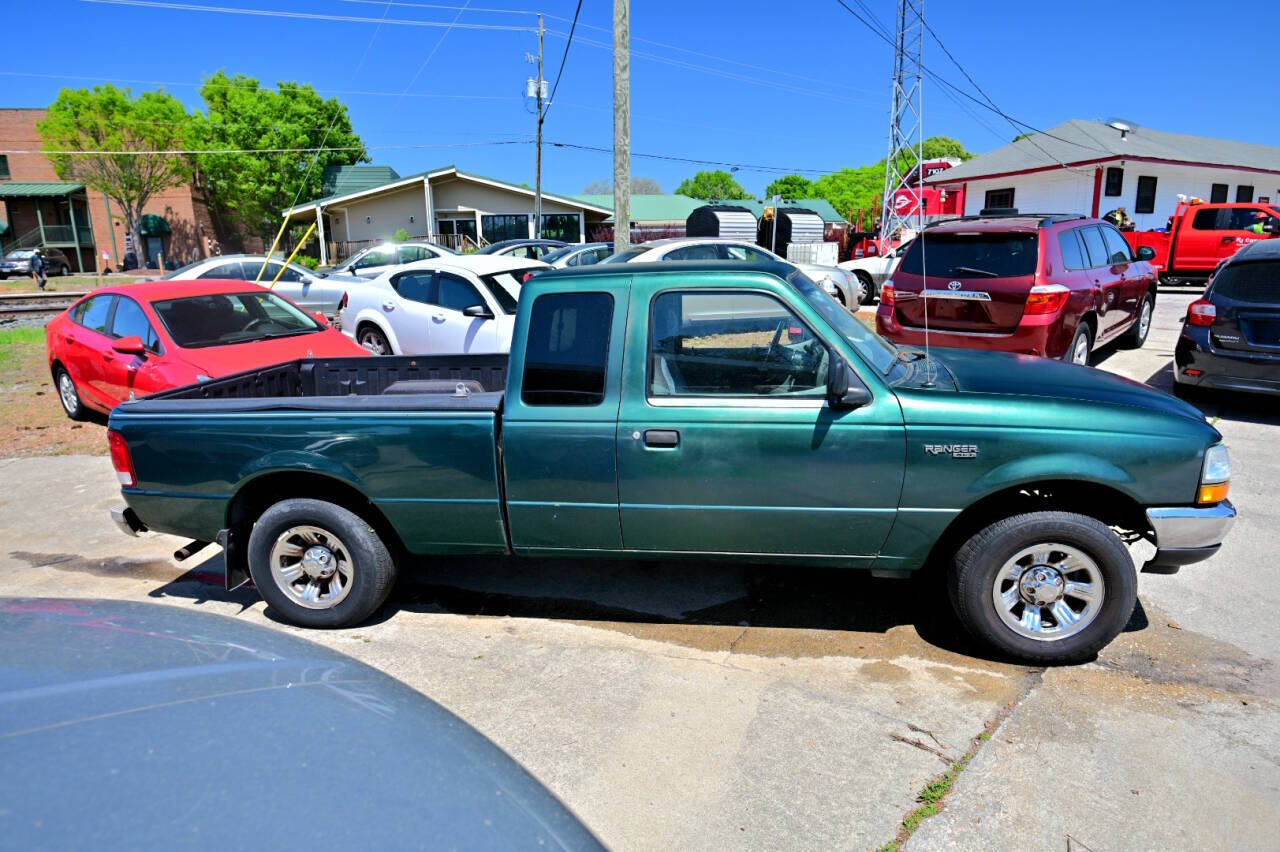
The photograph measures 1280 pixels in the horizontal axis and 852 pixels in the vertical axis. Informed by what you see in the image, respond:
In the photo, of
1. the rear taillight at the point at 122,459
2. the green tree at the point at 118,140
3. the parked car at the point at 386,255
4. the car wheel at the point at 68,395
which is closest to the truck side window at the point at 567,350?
the rear taillight at the point at 122,459

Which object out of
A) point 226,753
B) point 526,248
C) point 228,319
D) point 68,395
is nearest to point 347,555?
point 226,753

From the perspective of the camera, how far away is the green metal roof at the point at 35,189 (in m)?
48.2

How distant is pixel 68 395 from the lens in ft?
30.5

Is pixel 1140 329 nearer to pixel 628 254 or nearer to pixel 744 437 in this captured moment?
pixel 628 254

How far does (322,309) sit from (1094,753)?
14048 mm

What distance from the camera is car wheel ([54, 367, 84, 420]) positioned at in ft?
30.2

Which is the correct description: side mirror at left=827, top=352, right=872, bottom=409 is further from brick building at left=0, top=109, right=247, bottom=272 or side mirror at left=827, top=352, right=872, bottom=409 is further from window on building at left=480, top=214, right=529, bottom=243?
brick building at left=0, top=109, right=247, bottom=272

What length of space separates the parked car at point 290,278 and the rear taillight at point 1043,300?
10.1m

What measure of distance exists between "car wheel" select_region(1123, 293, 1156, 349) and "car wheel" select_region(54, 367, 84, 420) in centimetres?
1280

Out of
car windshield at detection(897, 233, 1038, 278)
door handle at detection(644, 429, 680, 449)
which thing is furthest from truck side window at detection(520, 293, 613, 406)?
car windshield at detection(897, 233, 1038, 278)

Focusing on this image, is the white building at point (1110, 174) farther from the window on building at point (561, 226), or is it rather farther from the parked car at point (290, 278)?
the parked car at point (290, 278)

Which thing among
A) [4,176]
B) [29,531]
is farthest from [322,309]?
[4,176]

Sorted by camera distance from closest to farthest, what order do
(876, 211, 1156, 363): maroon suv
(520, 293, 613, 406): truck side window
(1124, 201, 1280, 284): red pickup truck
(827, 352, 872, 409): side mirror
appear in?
1. (827, 352, 872, 409): side mirror
2. (520, 293, 613, 406): truck side window
3. (876, 211, 1156, 363): maroon suv
4. (1124, 201, 1280, 284): red pickup truck

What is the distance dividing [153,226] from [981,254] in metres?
53.7
